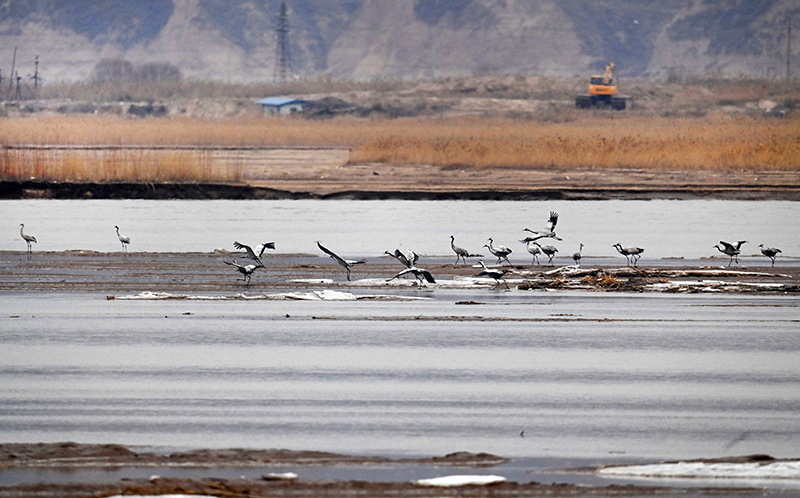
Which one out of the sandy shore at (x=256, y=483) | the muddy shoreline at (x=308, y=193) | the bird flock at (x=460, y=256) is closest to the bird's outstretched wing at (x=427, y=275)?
the bird flock at (x=460, y=256)

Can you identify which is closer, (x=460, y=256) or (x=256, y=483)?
(x=256, y=483)

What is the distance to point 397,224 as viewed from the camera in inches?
1075

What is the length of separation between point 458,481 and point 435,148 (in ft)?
131

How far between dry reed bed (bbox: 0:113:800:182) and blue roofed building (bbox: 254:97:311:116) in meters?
31.5

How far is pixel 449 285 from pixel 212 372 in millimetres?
7089

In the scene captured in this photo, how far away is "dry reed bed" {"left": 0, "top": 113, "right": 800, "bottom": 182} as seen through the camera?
37.8m

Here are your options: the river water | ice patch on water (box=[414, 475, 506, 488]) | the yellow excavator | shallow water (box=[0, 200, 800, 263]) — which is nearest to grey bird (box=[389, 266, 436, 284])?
the river water

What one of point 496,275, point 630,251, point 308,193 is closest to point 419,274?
point 496,275

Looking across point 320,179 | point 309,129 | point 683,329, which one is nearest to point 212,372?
point 683,329

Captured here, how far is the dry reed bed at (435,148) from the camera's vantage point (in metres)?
37.8

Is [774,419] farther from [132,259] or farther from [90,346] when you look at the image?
[132,259]

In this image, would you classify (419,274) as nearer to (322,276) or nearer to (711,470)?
(322,276)

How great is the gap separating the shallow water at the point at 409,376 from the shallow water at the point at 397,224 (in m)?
6.46

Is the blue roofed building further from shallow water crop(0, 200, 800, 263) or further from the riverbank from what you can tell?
shallow water crop(0, 200, 800, 263)
